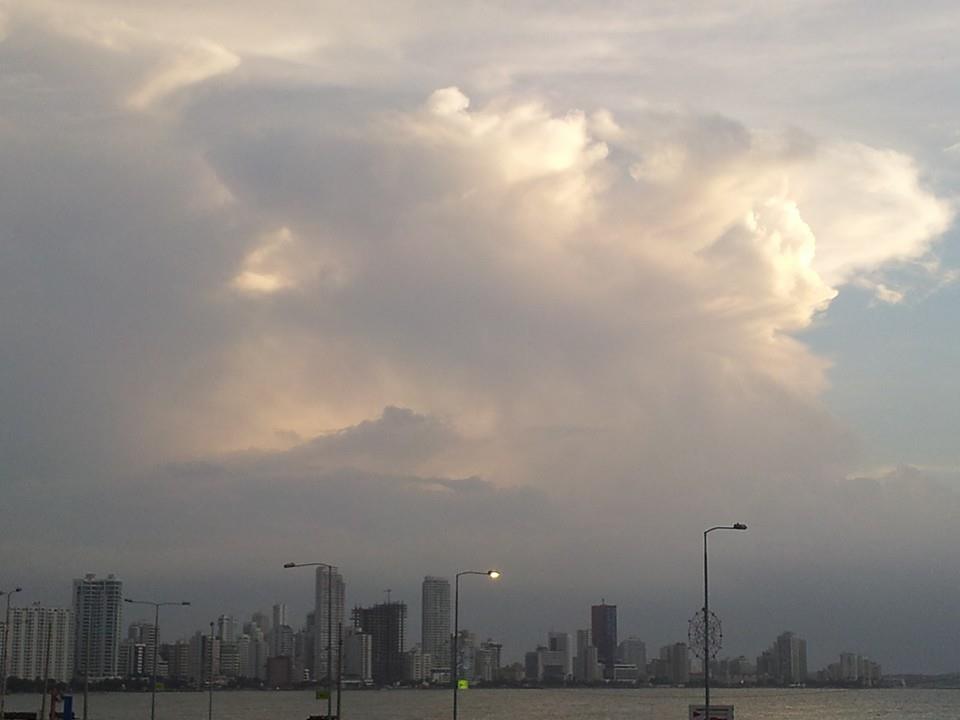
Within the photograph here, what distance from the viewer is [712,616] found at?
5653cm

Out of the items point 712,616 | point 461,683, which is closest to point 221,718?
point 461,683

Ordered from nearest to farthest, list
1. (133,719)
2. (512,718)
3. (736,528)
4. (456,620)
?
(736,528), (456,620), (133,719), (512,718)

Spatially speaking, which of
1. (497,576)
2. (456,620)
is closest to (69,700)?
(456,620)

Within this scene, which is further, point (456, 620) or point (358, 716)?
point (358, 716)

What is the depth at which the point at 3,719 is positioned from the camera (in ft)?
289

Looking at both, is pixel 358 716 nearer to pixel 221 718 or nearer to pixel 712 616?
pixel 221 718

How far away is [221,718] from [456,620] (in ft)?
414

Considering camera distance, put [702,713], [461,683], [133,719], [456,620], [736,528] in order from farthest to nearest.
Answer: [133,719] → [456,620] → [461,683] → [736,528] → [702,713]

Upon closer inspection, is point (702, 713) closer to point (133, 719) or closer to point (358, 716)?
point (133, 719)

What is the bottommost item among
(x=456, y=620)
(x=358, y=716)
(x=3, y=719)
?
(x=358, y=716)

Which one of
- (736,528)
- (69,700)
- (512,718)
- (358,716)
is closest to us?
(736,528)

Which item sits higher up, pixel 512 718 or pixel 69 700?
pixel 69 700

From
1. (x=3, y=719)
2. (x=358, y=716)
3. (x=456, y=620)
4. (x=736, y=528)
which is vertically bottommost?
(x=358, y=716)

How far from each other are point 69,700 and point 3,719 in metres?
5.89
